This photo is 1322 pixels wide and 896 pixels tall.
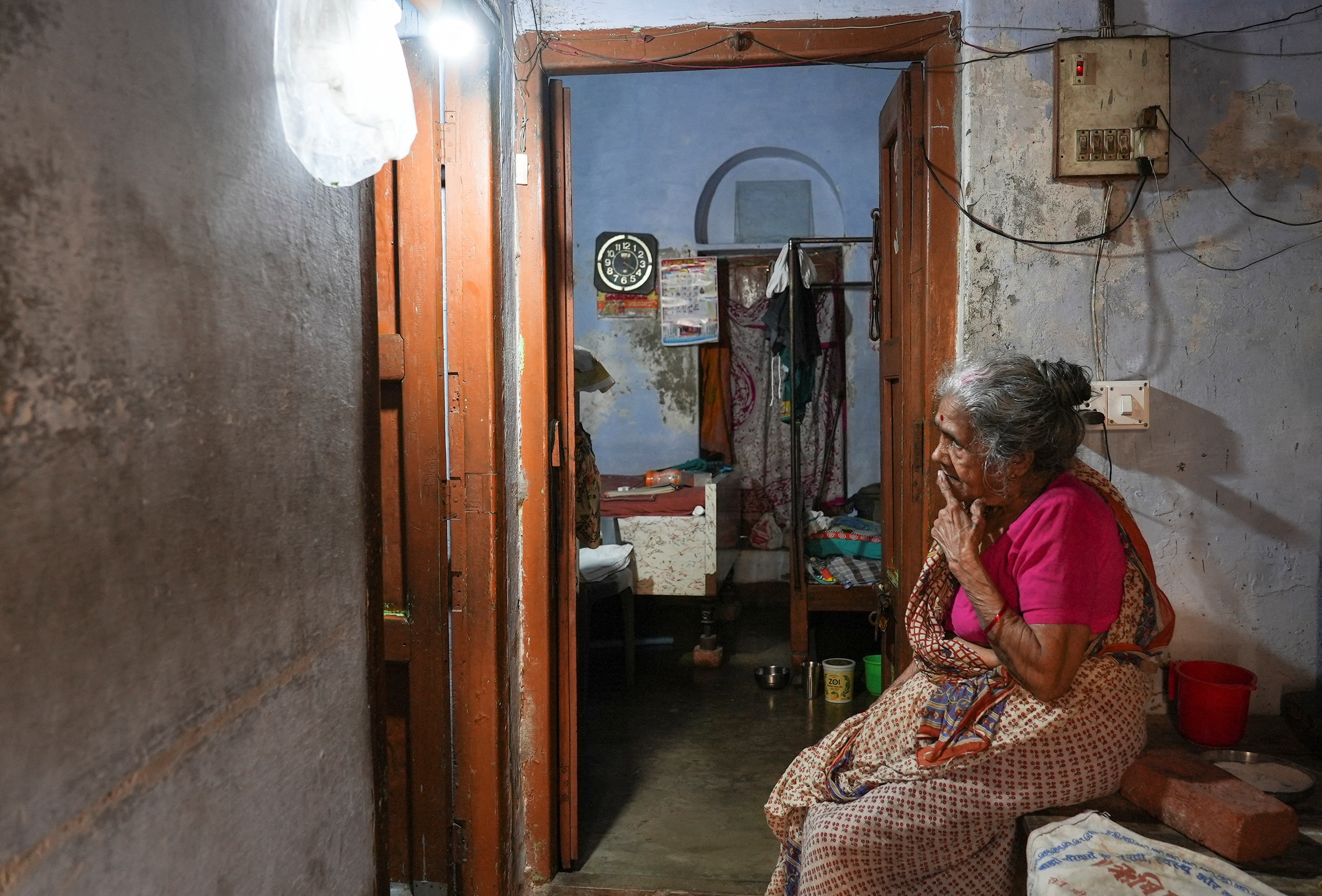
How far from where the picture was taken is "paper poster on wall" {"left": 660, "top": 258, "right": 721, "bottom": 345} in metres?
6.45

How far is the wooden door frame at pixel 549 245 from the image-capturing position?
244 cm

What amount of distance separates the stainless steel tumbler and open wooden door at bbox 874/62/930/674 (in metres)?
1.51

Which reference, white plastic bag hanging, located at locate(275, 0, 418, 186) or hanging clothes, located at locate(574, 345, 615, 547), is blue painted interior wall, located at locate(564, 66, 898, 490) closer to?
hanging clothes, located at locate(574, 345, 615, 547)

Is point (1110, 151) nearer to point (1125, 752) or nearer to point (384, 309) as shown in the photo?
point (1125, 752)

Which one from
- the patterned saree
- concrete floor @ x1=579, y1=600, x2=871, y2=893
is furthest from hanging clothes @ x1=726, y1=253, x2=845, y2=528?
the patterned saree

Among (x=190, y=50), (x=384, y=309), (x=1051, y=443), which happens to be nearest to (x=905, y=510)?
(x=1051, y=443)

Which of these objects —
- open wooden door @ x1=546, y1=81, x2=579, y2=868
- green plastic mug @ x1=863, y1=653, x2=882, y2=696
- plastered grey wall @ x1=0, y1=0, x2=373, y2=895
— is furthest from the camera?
green plastic mug @ x1=863, y1=653, x2=882, y2=696

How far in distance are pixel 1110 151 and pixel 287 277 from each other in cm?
216

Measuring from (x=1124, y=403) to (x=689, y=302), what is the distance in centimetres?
439

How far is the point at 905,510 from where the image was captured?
8.79 ft

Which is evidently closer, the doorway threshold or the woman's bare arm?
the woman's bare arm

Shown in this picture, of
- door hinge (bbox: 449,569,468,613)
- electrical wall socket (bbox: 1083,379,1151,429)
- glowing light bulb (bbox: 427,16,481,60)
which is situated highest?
glowing light bulb (bbox: 427,16,481,60)

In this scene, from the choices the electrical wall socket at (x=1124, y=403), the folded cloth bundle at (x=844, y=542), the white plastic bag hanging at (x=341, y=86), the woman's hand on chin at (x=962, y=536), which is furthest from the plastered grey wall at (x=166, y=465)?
the folded cloth bundle at (x=844, y=542)

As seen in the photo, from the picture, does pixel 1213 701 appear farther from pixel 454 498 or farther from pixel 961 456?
pixel 454 498
